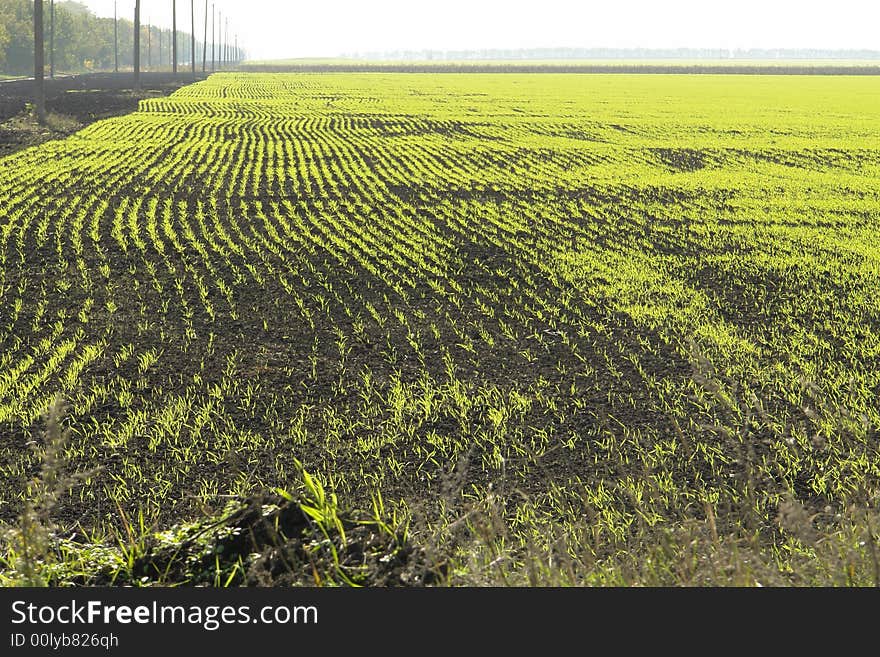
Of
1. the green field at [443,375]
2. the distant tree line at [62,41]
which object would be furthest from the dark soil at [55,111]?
the distant tree line at [62,41]

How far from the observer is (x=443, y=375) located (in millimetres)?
7844

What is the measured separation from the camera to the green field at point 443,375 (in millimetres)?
4023

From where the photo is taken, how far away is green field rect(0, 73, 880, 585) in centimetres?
402

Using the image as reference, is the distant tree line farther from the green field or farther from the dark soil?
the green field

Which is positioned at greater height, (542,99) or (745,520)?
(542,99)

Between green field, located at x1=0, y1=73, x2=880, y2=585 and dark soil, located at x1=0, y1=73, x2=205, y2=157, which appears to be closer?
green field, located at x1=0, y1=73, x2=880, y2=585

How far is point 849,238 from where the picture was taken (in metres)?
14.5

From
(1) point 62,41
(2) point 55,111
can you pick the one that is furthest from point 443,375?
(1) point 62,41

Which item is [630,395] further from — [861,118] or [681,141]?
[861,118]

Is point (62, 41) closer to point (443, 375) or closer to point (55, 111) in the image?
point (55, 111)

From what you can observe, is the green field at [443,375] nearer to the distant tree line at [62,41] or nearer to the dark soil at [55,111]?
the dark soil at [55,111]

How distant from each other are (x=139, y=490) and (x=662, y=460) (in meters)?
3.29

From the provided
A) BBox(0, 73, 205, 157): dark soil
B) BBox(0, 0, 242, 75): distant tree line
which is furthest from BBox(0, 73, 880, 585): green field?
BBox(0, 0, 242, 75): distant tree line

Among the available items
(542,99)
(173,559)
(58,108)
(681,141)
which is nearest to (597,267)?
(173,559)
